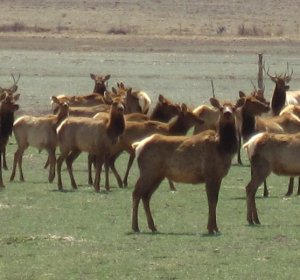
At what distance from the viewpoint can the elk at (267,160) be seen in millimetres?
17484

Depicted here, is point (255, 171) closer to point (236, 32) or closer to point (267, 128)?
point (267, 128)

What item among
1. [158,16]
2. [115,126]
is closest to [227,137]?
[115,126]

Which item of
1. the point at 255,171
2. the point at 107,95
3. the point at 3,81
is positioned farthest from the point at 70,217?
the point at 3,81

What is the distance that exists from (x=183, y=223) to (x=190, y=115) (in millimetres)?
4022

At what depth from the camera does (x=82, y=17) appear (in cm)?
9962

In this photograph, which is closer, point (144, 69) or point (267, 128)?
point (267, 128)

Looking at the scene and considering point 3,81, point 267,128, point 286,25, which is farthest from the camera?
point 286,25

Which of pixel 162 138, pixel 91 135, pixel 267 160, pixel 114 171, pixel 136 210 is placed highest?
pixel 162 138

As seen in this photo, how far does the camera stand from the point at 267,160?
693 inches

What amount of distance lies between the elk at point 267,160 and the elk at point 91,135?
14.3ft

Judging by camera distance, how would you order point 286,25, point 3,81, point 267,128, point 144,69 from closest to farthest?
point 267,128 → point 3,81 → point 144,69 → point 286,25

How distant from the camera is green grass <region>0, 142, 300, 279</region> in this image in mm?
13438

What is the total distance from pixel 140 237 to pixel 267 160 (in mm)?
2759

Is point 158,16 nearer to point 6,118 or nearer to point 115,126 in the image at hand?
point 6,118
